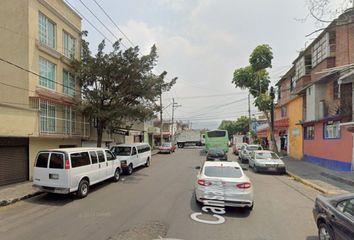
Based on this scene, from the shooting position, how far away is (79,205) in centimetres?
972

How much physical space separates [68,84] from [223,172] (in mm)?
13894

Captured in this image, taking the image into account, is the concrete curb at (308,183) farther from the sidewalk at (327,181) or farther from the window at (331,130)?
the window at (331,130)

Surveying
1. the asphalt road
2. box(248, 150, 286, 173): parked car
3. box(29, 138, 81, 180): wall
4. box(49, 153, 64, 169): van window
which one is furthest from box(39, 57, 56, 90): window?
box(248, 150, 286, 173): parked car

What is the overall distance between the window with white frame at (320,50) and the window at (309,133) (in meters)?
5.48

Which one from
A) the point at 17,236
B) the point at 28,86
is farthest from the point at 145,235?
the point at 28,86

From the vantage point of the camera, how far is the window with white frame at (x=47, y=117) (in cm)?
1576

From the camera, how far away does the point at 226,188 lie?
8.51 metres

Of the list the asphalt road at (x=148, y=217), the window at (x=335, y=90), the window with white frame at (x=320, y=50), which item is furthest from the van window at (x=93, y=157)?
the window with white frame at (x=320, y=50)

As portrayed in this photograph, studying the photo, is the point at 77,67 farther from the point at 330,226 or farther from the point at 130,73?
the point at 330,226

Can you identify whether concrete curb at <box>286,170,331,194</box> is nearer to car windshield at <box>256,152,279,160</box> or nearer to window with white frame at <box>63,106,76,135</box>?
car windshield at <box>256,152,279,160</box>

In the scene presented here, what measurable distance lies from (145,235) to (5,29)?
14.3 m

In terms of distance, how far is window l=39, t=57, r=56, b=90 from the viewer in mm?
16203

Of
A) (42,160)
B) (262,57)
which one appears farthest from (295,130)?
(42,160)

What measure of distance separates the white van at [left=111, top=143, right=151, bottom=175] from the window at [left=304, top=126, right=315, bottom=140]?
14.1 meters
